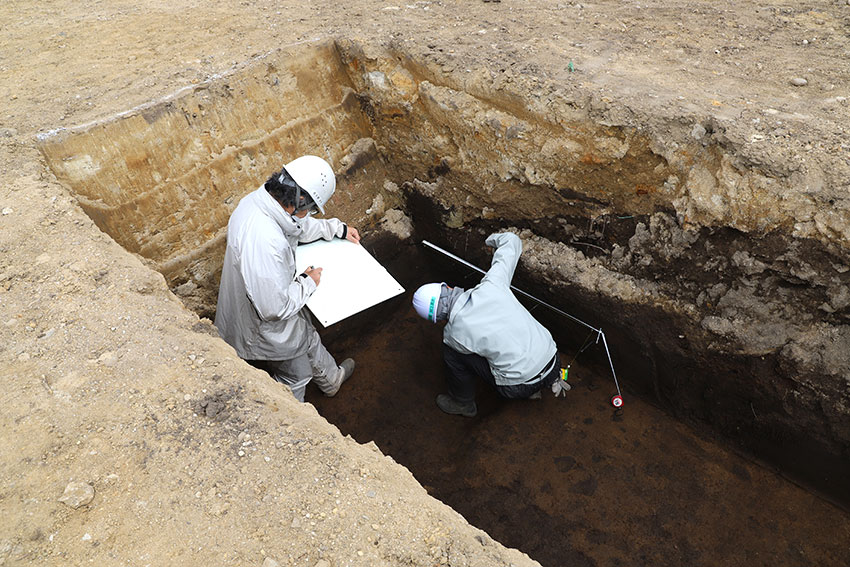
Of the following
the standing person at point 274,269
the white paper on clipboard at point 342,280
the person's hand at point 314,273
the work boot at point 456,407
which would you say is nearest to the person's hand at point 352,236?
the white paper on clipboard at point 342,280

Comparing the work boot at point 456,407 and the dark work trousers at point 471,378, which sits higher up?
the dark work trousers at point 471,378

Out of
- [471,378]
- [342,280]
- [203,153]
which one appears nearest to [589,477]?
[471,378]

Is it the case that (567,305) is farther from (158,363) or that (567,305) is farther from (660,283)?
(158,363)

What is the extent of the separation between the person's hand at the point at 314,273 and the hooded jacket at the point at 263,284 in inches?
2.8

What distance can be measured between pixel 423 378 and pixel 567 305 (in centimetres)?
129

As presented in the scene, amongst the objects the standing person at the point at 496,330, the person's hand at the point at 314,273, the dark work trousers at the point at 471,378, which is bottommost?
the dark work trousers at the point at 471,378

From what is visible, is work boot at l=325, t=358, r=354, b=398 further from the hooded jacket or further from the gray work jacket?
the gray work jacket

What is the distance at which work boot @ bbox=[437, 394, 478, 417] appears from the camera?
4109 mm

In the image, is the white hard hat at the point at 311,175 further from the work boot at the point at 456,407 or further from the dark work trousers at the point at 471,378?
the work boot at the point at 456,407

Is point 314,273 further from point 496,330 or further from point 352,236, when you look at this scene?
point 496,330

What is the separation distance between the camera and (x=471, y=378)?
12.8 feet

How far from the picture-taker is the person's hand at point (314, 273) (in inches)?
136

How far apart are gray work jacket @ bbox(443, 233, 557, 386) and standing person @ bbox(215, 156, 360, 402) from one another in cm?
97

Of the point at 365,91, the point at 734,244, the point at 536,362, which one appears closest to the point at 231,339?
the point at 536,362
